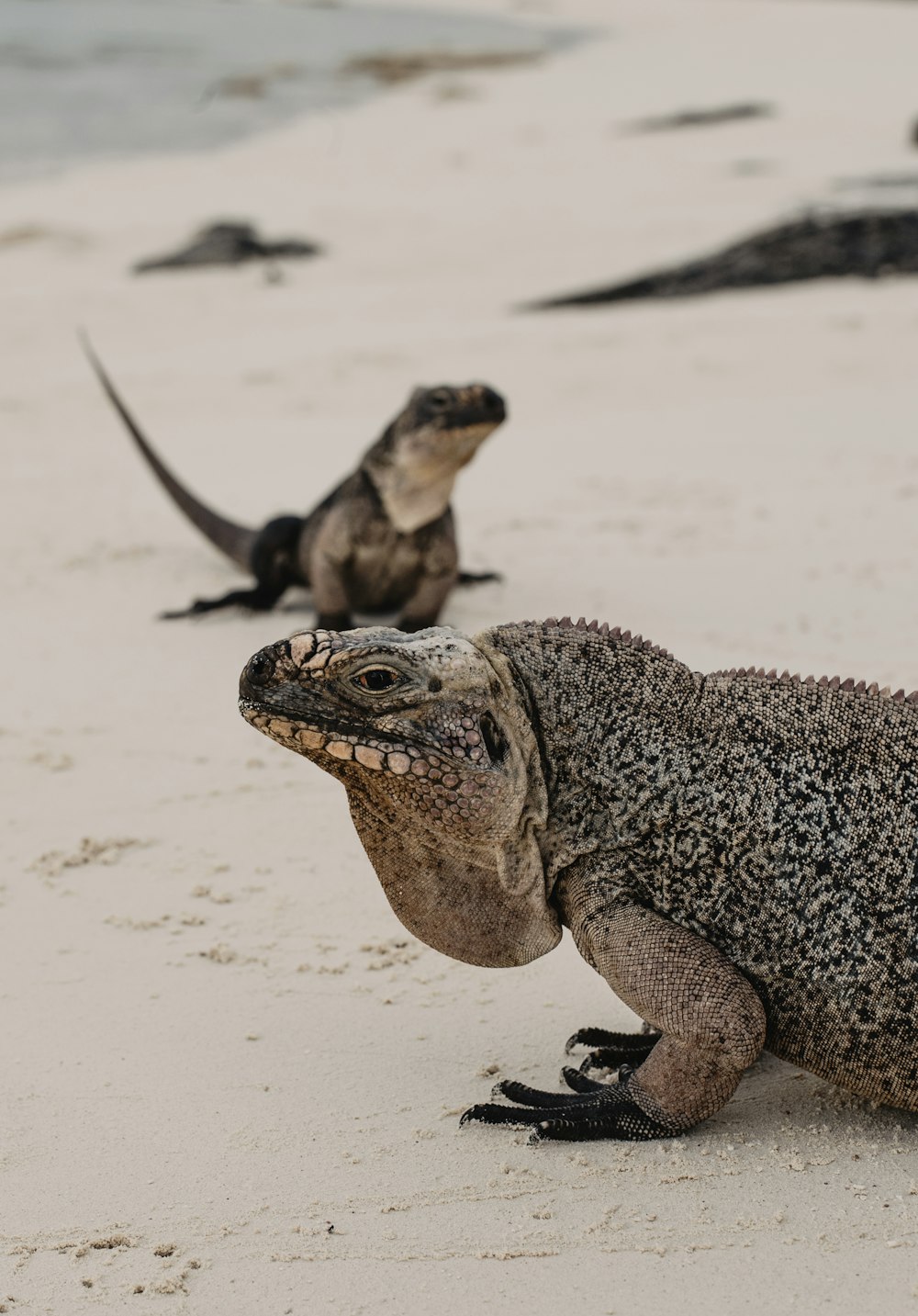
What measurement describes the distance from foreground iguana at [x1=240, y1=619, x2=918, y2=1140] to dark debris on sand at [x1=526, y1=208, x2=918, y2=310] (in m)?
12.2

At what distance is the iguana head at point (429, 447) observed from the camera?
25.0 feet

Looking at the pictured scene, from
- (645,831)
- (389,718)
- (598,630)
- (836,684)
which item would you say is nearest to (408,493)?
(598,630)

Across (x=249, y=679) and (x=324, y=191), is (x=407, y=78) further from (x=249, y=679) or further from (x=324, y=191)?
(x=249, y=679)

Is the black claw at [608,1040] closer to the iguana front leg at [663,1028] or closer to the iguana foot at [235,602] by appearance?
the iguana front leg at [663,1028]

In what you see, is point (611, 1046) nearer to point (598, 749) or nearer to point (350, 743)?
point (598, 749)

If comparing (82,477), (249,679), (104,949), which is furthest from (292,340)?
(249,679)

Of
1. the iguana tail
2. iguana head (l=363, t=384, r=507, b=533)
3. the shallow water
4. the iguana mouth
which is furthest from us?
the shallow water

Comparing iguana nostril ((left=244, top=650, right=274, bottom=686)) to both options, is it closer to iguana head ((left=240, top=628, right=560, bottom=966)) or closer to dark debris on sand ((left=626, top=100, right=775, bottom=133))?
iguana head ((left=240, top=628, right=560, bottom=966))

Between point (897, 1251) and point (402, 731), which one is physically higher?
point (402, 731)

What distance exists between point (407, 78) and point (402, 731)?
40.4 meters

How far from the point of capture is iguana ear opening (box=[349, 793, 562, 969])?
352 cm

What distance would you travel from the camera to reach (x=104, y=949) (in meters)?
4.54

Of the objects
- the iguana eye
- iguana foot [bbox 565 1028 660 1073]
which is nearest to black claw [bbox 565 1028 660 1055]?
iguana foot [bbox 565 1028 660 1073]

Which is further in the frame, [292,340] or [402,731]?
[292,340]
